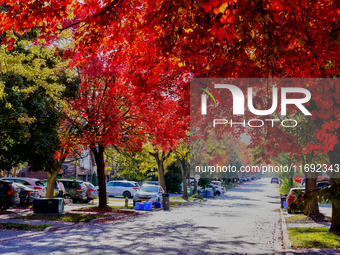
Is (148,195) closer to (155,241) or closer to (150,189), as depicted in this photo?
(150,189)

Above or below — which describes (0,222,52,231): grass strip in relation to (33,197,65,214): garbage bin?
below

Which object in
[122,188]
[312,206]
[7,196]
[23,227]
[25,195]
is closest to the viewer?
[23,227]

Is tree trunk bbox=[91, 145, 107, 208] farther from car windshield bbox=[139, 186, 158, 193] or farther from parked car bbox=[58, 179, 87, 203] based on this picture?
parked car bbox=[58, 179, 87, 203]

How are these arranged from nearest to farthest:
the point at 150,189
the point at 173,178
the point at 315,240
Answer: the point at 315,240 < the point at 150,189 < the point at 173,178

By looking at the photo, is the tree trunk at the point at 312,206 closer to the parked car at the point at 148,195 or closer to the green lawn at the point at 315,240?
the green lawn at the point at 315,240

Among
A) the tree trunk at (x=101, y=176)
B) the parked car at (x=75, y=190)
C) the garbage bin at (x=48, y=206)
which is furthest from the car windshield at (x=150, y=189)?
the garbage bin at (x=48, y=206)

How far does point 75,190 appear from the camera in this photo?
28438 mm

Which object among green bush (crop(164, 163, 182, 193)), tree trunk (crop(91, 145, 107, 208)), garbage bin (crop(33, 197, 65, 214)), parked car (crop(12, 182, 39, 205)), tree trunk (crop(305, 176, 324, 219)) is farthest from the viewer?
green bush (crop(164, 163, 182, 193))

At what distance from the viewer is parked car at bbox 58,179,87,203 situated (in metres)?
28.3

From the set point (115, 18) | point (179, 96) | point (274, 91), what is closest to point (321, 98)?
point (274, 91)

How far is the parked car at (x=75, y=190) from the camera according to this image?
28344mm

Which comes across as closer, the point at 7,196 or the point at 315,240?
the point at 315,240

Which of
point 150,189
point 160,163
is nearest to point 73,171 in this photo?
point 160,163

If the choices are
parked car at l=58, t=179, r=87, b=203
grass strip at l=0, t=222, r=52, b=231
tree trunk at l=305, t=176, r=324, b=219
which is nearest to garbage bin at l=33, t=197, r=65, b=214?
grass strip at l=0, t=222, r=52, b=231
